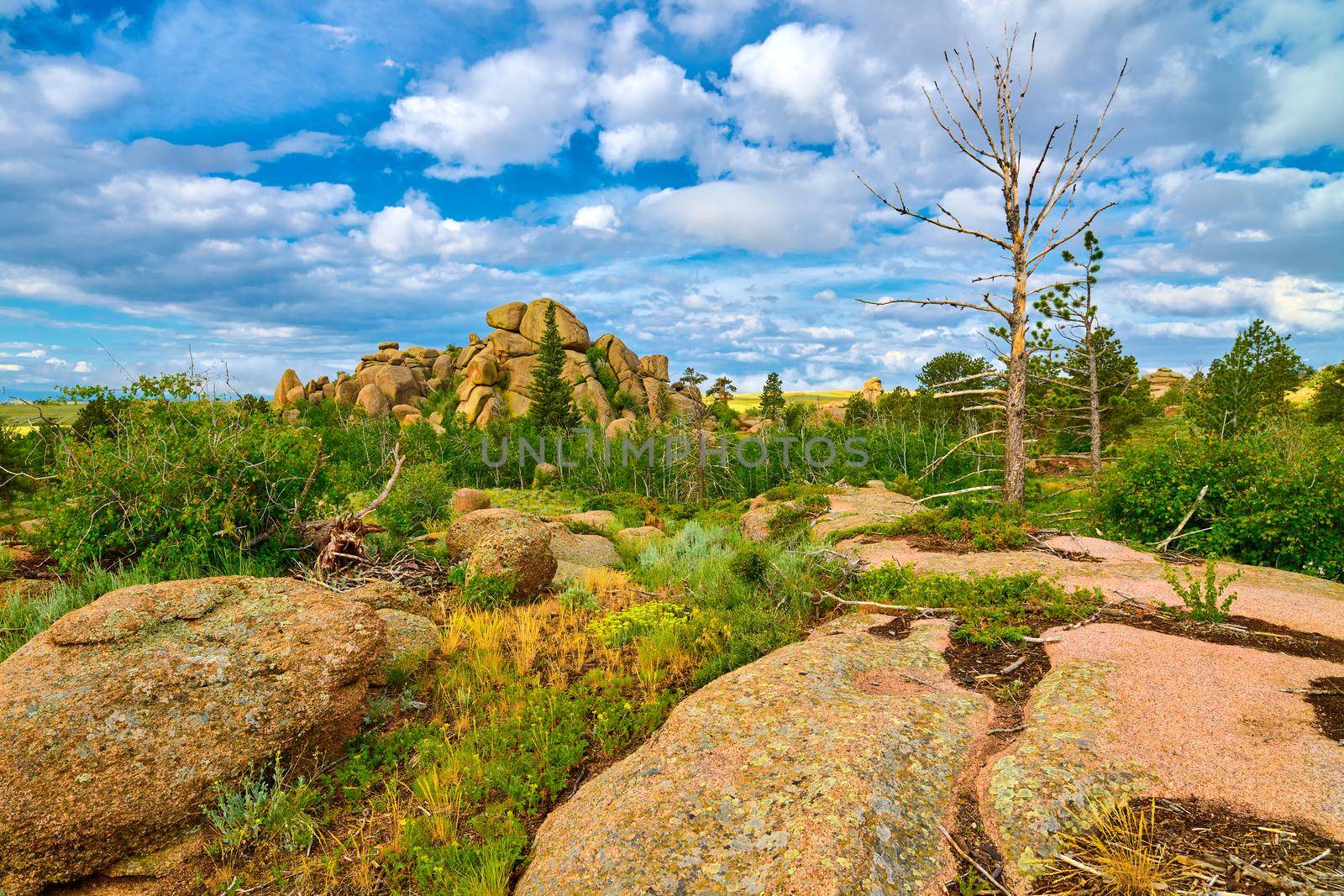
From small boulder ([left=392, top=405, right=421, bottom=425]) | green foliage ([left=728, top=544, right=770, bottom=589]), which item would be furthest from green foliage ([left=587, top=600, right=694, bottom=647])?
small boulder ([left=392, top=405, right=421, bottom=425])

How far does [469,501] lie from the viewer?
17.2 m

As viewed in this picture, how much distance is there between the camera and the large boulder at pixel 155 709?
4105mm

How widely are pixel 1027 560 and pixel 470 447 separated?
25894mm

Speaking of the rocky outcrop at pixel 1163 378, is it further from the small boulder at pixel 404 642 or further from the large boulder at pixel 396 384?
the small boulder at pixel 404 642

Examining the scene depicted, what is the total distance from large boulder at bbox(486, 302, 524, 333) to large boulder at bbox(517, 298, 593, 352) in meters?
0.44

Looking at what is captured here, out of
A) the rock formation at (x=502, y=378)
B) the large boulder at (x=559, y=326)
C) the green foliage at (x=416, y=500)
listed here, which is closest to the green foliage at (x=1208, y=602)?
the green foliage at (x=416, y=500)

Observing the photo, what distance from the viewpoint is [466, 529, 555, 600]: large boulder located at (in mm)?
8711

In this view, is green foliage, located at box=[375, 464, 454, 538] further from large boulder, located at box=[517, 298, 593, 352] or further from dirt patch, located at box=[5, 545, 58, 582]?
large boulder, located at box=[517, 298, 593, 352]

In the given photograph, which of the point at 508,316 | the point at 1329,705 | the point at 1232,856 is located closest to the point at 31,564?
the point at 1232,856

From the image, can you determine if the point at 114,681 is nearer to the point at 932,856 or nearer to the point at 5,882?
the point at 5,882

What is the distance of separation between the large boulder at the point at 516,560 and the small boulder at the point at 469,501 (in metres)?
7.95

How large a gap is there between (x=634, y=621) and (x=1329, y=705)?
5.65 metres

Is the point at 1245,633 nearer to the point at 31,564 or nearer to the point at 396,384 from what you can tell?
the point at 31,564

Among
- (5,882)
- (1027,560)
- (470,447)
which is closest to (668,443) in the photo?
(470,447)
